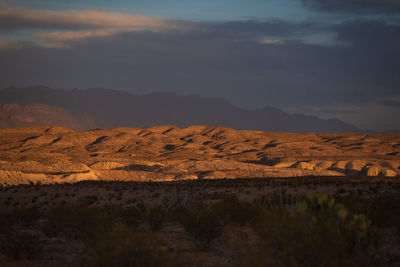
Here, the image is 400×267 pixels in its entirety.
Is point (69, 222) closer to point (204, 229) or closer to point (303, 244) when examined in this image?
point (204, 229)

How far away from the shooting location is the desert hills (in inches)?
2365

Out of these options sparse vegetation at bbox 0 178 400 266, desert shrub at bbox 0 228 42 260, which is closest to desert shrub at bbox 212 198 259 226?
sparse vegetation at bbox 0 178 400 266

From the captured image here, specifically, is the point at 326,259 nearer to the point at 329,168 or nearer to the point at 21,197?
the point at 21,197

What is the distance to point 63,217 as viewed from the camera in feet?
50.4

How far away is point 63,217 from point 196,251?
591 cm

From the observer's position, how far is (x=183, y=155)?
96250 millimetres

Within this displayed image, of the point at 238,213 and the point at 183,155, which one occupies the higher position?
the point at 238,213

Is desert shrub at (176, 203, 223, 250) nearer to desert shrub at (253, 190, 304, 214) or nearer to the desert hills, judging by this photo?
desert shrub at (253, 190, 304, 214)

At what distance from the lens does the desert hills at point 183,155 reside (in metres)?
60.1

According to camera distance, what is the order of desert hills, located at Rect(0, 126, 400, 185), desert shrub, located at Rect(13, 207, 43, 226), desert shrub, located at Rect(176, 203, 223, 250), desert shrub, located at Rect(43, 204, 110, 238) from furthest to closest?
desert hills, located at Rect(0, 126, 400, 185)
desert shrub, located at Rect(13, 207, 43, 226)
desert shrub, located at Rect(43, 204, 110, 238)
desert shrub, located at Rect(176, 203, 223, 250)

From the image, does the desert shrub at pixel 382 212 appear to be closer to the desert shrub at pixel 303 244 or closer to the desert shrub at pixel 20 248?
the desert shrub at pixel 303 244

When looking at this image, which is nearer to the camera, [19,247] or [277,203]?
[19,247]

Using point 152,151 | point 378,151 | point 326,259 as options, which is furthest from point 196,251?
point 378,151

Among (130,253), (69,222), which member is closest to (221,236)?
(130,253)
